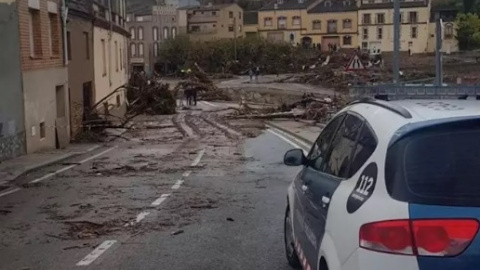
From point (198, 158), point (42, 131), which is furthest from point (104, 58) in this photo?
point (198, 158)

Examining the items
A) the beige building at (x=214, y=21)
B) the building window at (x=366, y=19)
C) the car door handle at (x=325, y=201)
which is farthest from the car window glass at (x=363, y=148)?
the beige building at (x=214, y=21)

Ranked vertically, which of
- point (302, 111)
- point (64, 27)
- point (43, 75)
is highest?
point (64, 27)

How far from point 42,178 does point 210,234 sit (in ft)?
26.5

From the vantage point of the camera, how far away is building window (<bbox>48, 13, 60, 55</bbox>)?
24750 millimetres

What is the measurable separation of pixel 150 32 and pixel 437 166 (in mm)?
105061

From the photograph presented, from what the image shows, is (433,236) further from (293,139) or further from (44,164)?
(293,139)

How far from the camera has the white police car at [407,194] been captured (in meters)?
3.48

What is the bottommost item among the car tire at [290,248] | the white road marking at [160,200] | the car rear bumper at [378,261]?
the white road marking at [160,200]

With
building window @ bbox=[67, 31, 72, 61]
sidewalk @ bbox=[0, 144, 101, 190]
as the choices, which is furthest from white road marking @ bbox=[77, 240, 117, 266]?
building window @ bbox=[67, 31, 72, 61]

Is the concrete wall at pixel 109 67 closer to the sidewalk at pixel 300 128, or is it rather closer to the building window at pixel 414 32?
the sidewalk at pixel 300 128

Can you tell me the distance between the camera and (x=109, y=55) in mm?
38156

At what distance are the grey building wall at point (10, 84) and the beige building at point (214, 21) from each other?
99.2m

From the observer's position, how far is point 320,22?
121 meters

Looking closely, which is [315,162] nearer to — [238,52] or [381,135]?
[381,135]
